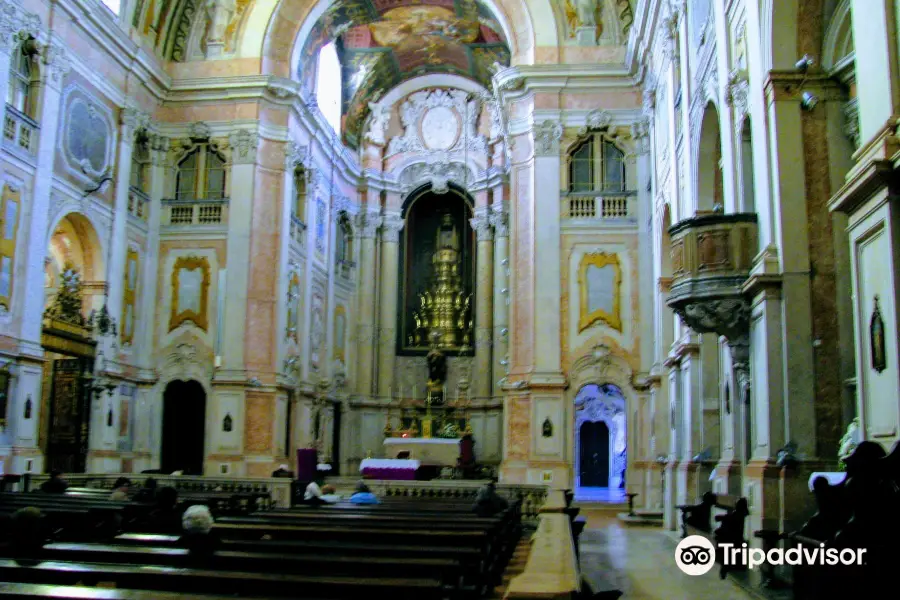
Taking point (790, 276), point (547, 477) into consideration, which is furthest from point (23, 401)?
point (790, 276)

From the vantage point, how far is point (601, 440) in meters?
31.3

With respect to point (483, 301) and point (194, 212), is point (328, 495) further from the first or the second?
point (483, 301)

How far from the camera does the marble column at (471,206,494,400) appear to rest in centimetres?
3162

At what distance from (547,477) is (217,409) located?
8.45 metres

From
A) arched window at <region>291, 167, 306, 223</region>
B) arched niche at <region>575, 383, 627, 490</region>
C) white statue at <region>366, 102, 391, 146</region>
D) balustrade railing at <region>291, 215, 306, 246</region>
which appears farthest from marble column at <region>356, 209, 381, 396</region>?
arched niche at <region>575, 383, 627, 490</region>

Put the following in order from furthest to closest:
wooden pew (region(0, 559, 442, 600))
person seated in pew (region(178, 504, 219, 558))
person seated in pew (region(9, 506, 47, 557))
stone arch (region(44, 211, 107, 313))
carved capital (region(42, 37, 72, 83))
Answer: stone arch (region(44, 211, 107, 313))
carved capital (region(42, 37, 72, 83))
person seated in pew (region(9, 506, 47, 557))
person seated in pew (region(178, 504, 219, 558))
wooden pew (region(0, 559, 442, 600))

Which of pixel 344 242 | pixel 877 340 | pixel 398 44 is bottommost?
pixel 877 340

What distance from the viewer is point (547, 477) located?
22016 millimetres

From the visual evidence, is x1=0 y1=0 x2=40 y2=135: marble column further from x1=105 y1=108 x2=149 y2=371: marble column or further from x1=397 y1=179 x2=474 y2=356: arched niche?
x1=397 y1=179 x2=474 y2=356: arched niche

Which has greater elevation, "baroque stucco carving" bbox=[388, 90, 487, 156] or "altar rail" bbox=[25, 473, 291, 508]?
"baroque stucco carving" bbox=[388, 90, 487, 156]

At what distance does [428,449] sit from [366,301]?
7745 mm

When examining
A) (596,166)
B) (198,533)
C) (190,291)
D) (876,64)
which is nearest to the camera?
A: (198,533)

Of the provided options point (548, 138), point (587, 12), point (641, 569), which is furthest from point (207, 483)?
point (587, 12)

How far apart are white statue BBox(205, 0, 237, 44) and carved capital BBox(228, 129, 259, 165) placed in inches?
111
